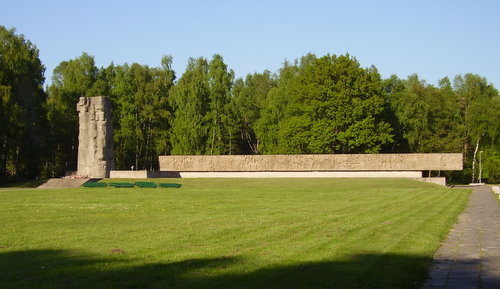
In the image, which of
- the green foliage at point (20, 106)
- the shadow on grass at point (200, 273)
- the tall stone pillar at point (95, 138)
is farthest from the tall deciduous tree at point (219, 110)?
the shadow on grass at point (200, 273)

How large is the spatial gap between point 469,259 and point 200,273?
523 cm

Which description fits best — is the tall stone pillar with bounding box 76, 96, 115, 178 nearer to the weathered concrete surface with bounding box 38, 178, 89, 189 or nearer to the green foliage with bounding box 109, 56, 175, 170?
the weathered concrete surface with bounding box 38, 178, 89, 189

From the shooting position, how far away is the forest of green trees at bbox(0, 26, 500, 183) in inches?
2281

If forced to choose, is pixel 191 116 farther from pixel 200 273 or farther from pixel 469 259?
pixel 200 273

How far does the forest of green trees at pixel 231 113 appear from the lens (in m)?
57.9

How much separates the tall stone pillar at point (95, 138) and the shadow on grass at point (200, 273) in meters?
43.3

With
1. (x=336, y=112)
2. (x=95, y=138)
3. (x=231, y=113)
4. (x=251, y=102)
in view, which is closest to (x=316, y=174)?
(x=336, y=112)

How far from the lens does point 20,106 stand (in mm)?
56562

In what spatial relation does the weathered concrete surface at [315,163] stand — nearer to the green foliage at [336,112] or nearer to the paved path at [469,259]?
the green foliage at [336,112]

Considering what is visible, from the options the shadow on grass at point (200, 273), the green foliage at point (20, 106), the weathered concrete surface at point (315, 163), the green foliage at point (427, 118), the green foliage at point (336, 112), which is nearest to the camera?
the shadow on grass at point (200, 273)

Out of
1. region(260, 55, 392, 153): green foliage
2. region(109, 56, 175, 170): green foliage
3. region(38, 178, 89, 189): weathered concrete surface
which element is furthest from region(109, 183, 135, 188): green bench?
region(109, 56, 175, 170): green foliage

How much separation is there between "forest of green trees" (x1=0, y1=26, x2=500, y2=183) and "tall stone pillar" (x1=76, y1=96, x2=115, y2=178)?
6.09 m

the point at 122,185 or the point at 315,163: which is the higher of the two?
the point at 315,163

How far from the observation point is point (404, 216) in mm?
18062
